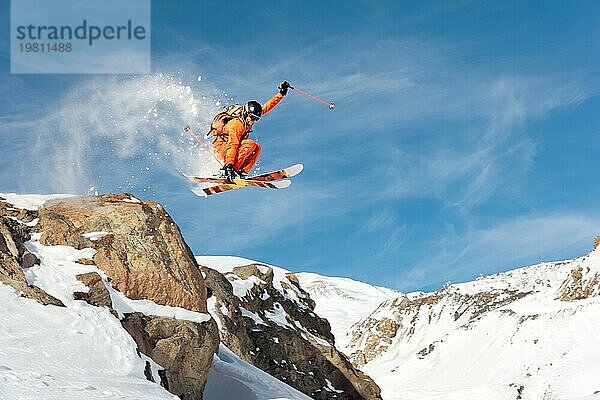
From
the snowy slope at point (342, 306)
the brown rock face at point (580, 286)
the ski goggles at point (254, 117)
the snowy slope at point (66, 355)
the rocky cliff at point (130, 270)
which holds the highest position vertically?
the snowy slope at point (342, 306)

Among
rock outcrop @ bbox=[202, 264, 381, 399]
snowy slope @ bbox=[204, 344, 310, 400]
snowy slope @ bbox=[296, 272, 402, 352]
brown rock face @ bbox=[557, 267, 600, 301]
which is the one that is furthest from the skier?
snowy slope @ bbox=[296, 272, 402, 352]

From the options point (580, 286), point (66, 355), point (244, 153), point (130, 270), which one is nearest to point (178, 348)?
point (130, 270)

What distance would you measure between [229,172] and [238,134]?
110 centimetres

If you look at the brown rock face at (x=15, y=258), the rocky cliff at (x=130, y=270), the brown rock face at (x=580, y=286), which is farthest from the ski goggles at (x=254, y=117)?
the brown rock face at (x=580, y=286)

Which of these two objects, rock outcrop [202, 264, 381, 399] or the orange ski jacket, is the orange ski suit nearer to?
the orange ski jacket

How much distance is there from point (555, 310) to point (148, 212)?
51.0 meters

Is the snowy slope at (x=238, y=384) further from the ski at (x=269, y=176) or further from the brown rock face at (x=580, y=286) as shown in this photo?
the brown rock face at (x=580, y=286)

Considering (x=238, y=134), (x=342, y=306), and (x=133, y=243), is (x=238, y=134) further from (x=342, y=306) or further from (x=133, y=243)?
(x=342, y=306)

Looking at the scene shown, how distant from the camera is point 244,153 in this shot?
1683 centimetres

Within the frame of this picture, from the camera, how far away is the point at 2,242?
16.1 meters

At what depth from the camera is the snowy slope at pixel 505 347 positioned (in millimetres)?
49156

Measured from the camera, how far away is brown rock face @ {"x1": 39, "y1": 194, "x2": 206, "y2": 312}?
17.9 m

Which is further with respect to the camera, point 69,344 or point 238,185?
point 238,185

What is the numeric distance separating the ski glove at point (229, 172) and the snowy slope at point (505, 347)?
29186 mm
